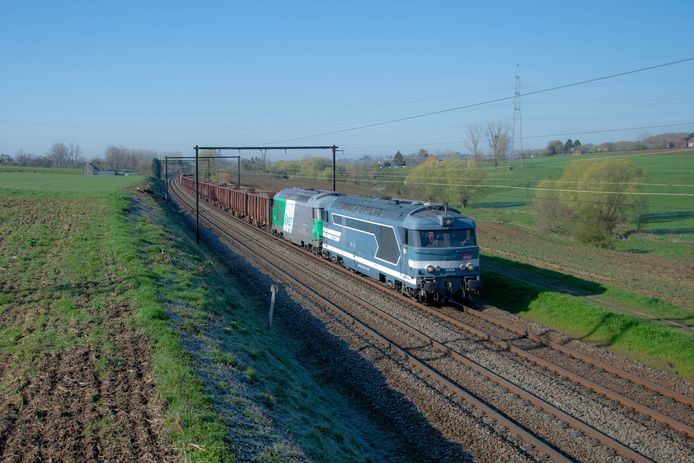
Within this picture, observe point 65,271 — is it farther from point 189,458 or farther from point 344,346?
point 189,458

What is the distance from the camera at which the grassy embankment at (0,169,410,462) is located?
7594 mm

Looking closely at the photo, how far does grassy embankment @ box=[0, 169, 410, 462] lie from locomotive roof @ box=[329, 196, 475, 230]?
5664 mm

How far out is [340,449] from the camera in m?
8.66

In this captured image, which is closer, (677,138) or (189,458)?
(189,458)

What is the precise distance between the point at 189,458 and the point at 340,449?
2.91 meters

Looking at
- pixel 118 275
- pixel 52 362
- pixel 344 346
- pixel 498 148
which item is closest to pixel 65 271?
pixel 118 275

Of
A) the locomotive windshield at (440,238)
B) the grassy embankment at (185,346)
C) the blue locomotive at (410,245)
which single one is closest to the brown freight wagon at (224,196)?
the blue locomotive at (410,245)

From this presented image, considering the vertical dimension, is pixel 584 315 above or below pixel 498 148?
below

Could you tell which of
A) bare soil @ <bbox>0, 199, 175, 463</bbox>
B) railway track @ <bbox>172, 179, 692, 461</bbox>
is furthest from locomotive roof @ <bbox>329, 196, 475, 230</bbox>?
bare soil @ <bbox>0, 199, 175, 463</bbox>

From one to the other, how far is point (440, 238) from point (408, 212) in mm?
1593

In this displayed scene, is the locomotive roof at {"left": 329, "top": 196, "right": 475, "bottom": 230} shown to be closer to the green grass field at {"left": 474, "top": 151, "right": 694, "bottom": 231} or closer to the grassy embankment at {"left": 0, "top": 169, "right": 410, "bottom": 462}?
the grassy embankment at {"left": 0, "top": 169, "right": 410, "bottom": 462}

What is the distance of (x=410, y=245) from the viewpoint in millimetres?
18328

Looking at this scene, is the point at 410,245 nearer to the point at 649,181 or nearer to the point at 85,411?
the point at 85,411

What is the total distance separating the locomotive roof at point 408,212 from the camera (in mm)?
18233
